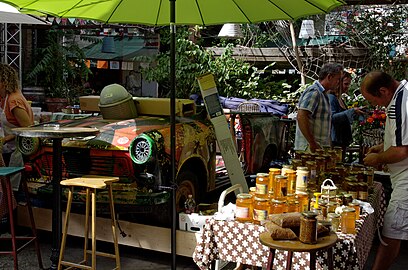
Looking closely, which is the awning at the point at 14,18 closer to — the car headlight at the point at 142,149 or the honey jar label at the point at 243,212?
the car headlight at the point at 142,149

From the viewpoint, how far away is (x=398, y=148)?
4309mm

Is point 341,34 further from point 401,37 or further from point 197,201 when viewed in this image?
point 197,201

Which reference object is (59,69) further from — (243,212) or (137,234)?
(243,212)

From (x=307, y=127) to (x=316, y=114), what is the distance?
0.80 ft

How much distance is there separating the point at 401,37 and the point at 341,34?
1820mm

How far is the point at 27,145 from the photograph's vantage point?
236 inches

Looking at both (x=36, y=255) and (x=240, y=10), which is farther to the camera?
(x=36, y=255)

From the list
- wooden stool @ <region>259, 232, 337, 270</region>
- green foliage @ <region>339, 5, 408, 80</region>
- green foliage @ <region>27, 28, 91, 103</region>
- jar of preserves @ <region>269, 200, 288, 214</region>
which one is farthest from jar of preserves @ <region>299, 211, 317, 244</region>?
green foliage @ <region>27, 28, 91, 103</region>

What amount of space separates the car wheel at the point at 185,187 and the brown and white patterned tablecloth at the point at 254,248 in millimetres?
1769

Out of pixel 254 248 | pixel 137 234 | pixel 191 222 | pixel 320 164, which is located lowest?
pixel 137 234

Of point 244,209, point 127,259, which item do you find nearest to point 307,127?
point 127,259

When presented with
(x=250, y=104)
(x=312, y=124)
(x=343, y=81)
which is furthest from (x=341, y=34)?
(x=312, y=124)

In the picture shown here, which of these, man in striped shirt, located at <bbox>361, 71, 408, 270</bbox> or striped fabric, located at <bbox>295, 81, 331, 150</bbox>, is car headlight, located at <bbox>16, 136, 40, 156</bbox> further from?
man in striped shirt, located at <bbox>361, 71, 408, 270</bbox>

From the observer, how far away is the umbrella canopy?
5.09m
